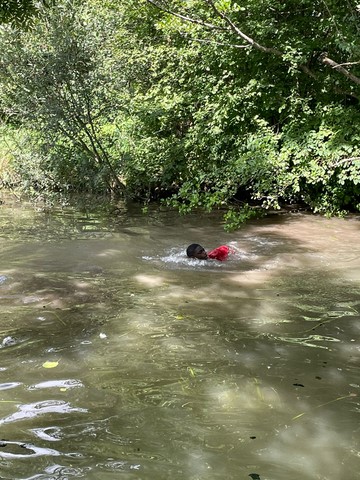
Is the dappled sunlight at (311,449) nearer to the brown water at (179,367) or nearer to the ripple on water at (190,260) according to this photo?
the brown water at (179,367)

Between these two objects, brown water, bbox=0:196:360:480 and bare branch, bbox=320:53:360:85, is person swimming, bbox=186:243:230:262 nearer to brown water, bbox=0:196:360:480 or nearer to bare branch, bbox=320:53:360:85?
brown water, bbox=0:196:360:480

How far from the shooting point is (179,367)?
4.07 meters

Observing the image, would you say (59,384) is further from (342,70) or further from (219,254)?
(342,70)

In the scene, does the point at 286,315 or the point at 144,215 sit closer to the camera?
the point at 286,315

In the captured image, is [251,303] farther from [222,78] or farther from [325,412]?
[222,78]

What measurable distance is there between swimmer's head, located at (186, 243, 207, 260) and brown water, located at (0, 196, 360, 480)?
25 cm

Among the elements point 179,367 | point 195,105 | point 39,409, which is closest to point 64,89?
point 195,105

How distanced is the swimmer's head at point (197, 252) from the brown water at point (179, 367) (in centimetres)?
25

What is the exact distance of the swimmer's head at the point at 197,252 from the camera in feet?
25.1

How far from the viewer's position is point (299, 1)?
1072 cm

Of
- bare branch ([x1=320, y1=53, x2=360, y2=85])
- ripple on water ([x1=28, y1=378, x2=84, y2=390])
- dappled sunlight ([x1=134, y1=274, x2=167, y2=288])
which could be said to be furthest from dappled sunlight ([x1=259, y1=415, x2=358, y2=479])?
bare branch ([x1=320, y1=53, x2=360, y2=85])

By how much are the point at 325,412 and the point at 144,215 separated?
930 cm

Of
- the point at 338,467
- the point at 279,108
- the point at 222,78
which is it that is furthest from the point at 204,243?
the point at 338,467

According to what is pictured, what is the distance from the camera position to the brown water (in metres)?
2.89
